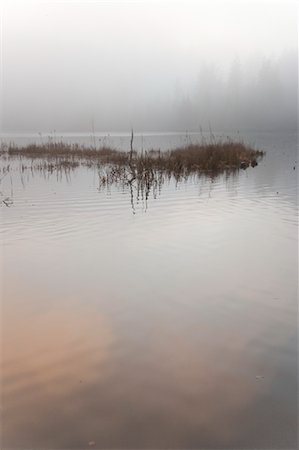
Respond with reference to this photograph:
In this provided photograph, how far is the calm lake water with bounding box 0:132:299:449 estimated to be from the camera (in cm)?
268

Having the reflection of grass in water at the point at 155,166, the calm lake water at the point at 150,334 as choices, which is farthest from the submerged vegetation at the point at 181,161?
the calm lake water at the point at 150,334

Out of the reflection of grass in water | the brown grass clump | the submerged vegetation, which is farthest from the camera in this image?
the submerged vegetation

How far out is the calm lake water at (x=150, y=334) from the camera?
268 cm

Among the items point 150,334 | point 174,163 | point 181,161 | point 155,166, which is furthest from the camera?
point 181,161

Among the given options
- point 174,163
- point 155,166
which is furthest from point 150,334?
point 155,166

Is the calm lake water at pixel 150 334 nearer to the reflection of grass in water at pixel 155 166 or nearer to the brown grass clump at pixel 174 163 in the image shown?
the reflection of grass in water at pixel 155 166

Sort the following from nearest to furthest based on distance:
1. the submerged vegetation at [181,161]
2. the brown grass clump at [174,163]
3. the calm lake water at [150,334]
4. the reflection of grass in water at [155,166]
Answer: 1. the calm lake water at [150,334]
2. the reflection of grass in water at [155,166]
3. the brown grass clump at [174,163]
4. the submerged vegetation at [181,161]

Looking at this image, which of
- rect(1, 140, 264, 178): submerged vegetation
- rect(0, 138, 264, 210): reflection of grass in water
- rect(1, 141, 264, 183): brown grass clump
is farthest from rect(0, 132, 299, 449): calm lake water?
rect(1, 140, 264, 178): submerged vegetation

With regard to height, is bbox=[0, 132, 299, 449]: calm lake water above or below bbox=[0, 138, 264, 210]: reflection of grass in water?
below

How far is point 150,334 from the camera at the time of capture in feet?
12.5

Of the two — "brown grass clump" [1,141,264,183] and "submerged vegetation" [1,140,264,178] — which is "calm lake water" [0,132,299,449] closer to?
"brown grass clump" [1,141,264,183]

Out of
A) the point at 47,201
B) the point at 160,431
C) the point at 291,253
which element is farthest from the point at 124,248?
the point at 47,201

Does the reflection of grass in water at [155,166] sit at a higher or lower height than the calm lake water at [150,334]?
higher

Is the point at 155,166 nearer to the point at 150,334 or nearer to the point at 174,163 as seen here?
the point at 174,163
